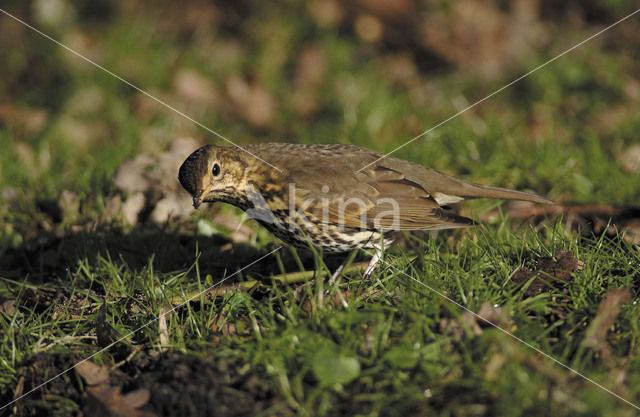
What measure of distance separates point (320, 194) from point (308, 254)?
0.61 meters

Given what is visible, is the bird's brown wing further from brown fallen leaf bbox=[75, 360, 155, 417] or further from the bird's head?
brown fallen leaf bbox=[75, 360, 155, 417]

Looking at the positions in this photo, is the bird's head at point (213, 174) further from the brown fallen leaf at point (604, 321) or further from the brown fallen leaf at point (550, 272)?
the brown fallen leaf at point (604, 321)

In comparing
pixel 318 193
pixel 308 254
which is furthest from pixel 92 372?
pixel 308 254

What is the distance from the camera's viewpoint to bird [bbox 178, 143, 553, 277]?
313 centimetres

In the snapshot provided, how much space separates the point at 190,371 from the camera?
2395 millimetres

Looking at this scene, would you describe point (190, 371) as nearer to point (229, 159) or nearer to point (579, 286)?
point (229, 159)

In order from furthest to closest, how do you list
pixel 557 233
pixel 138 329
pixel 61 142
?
pixel 61 142, pixel 557 233, pixel 138 329

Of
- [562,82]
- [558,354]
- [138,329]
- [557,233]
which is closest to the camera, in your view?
[558,354]

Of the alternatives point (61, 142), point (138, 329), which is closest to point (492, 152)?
point (138, 329)

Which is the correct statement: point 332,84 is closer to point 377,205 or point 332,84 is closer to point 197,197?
point 377,205

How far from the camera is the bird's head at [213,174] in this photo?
299 cm

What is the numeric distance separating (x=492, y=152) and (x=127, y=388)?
10.1ft

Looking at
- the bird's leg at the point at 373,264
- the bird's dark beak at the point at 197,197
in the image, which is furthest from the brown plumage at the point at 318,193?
the bird's leg at the point at 373,264

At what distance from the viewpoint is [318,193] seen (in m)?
3.16
